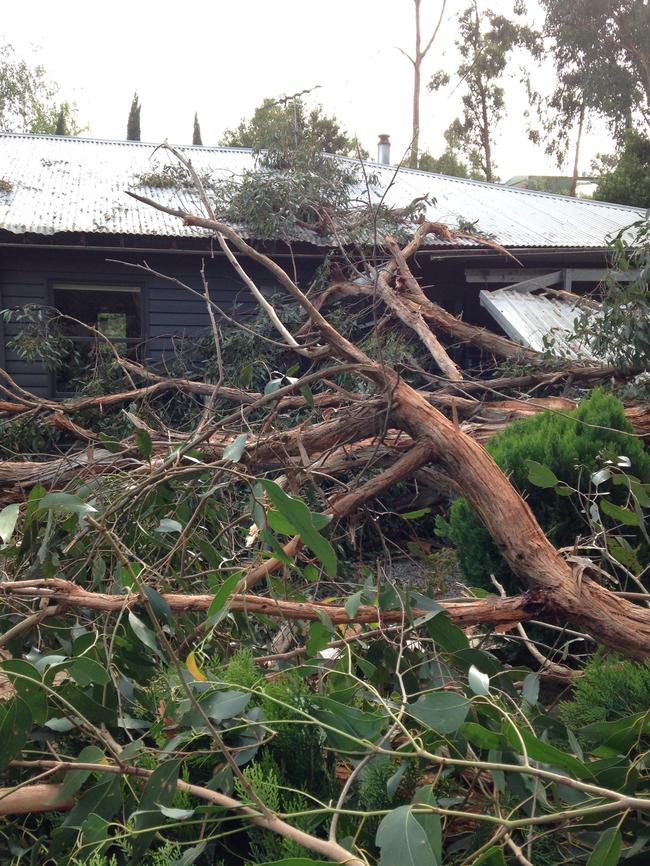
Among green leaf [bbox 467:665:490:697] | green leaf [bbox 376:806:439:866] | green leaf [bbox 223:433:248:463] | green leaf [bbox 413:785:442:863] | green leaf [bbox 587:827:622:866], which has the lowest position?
green leaf [bbox 587:827:622:866]

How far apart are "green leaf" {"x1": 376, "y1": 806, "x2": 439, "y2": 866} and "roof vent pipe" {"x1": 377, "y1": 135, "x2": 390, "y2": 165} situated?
16.9 metres

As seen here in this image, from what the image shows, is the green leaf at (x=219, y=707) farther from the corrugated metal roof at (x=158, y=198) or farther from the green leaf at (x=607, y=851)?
the corrugated metal roof at (x=158, y=198)

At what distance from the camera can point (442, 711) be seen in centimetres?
135

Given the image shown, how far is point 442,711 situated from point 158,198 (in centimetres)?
990

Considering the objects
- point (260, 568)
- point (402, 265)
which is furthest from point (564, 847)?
point (402, 265)

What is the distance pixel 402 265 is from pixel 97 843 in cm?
599

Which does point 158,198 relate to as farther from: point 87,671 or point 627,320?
point 87,671

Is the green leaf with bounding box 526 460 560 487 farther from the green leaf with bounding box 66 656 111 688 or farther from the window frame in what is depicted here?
the window frame

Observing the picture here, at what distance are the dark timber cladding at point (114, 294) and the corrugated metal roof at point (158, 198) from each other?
2.01 feet

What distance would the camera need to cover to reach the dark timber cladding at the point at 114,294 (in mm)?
9688

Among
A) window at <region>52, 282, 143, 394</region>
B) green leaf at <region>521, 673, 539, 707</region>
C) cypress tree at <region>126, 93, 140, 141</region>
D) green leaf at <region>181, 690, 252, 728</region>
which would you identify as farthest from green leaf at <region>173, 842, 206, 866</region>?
cypress tree at <region>126, 93, 140, 141</region>

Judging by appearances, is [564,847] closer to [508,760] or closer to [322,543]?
[508,760]

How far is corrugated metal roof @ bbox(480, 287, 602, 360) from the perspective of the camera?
803 centimetres

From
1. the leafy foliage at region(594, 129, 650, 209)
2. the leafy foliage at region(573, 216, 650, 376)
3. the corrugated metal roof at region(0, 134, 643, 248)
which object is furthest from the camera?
the leafy foliage at region(594, 129, 650, 209)
